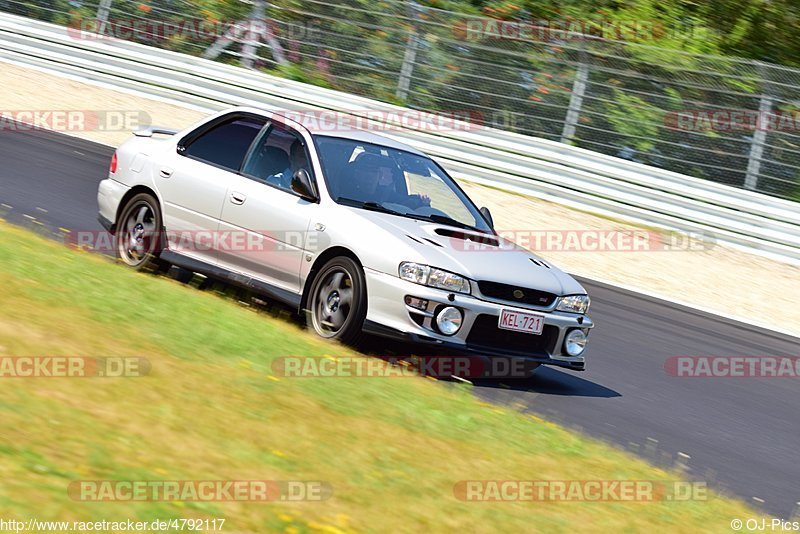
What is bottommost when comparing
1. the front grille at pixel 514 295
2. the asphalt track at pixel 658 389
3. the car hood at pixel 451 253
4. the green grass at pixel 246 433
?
the asphalt track at pixel 658 389

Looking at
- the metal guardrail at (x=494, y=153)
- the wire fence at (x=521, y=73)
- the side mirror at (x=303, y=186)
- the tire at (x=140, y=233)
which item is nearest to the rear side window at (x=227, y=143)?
the tire at (x=140, y=233)

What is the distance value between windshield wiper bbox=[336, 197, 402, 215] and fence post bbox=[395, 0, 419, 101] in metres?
11.1

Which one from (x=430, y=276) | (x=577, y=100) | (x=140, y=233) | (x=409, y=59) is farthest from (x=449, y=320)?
(x=409, y=59)

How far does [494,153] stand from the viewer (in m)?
17.3

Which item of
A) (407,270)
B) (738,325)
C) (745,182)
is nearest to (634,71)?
(745,182)

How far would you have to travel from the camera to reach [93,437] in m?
4.70

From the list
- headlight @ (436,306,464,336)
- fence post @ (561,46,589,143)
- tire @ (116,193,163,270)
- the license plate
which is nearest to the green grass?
headlight @ (436,306,464,336)

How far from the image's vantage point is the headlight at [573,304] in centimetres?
826

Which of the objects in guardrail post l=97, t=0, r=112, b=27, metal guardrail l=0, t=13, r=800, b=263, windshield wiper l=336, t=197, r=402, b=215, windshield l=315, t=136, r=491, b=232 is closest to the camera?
windshield wiper l=336, t=197, r=402, b=215

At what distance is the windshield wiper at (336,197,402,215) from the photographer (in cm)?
841

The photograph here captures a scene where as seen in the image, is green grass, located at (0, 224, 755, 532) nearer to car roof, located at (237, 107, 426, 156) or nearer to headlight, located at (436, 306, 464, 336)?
headlight, located at (436, 306, 464, 336)

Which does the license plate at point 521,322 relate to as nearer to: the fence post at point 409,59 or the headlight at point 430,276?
the headlight at point 430,276

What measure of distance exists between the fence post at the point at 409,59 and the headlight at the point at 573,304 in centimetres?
1144

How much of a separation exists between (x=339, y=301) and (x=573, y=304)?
66.0 inches
